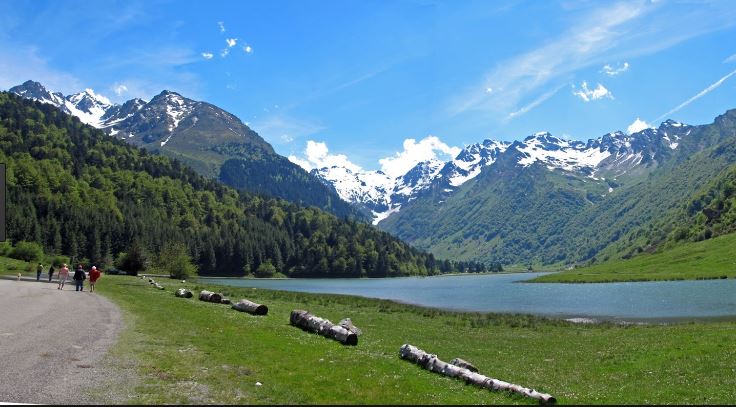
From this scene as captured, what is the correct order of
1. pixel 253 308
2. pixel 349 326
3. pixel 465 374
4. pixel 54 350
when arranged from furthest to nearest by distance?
pixel 253 308 < pixel 349 326 < pixel 54 350 < pixel 465 374

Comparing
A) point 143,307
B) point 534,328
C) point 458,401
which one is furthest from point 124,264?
point 458,401

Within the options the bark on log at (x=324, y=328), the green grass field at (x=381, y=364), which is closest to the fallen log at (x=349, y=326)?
the green grass field at (x=381, y=364)

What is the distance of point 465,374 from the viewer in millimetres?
23719

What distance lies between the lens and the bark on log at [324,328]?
112 ft


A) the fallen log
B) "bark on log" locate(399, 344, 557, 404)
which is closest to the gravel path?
"bark on log" locate(399, 344, 557, 404)

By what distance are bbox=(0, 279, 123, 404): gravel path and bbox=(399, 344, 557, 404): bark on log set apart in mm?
14795

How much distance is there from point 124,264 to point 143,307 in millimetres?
110541

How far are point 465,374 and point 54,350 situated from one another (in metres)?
19.9

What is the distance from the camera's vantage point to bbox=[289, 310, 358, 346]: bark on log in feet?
112

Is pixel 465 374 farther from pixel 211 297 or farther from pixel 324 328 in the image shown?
pixel 211 297

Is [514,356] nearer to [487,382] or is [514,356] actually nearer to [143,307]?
[487,382]

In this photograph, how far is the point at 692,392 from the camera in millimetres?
22016

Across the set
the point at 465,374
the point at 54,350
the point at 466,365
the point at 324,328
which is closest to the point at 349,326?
the point at 324,328

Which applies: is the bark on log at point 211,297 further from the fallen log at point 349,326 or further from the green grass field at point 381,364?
the fallen log at point 349,326
